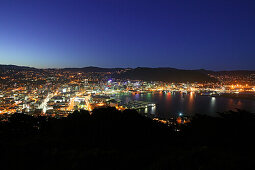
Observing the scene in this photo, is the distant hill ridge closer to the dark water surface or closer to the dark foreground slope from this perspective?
the dark water surface

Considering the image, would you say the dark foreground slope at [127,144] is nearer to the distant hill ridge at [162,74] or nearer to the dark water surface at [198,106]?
the dark water surface at [198,106]

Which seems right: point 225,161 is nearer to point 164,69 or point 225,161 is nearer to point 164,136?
point 164,136

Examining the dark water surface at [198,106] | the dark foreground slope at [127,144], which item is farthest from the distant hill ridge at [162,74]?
the dark foreground slope at [127,144]

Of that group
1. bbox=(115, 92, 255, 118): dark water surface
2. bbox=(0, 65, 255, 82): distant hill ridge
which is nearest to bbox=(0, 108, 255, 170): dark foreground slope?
bbox=(115, 92, 255, 118): dark water surface

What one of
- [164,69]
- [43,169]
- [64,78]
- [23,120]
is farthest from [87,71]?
[43,169]

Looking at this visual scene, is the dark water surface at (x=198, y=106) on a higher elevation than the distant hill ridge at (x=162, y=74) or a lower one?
lower

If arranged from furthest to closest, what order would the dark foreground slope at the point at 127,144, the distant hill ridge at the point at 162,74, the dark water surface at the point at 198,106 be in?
the distant hill ridge at the point at 162,74
the dark water surface at the point at 198,106
the dark foreground slope at the point at 127,144

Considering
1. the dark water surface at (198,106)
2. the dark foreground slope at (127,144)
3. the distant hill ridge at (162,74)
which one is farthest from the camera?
the distant hill ridge at (162,74)

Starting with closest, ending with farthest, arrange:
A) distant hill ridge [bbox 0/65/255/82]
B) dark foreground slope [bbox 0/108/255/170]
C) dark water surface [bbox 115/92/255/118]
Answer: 1. dark foreground slope [bbox 0/108/255/170]
2. dark water surface [bbox 115/92/255/118]
3. distant hill ridge [bbox 0/65/255/82]

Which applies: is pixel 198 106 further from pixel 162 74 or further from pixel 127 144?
pixel 162 74

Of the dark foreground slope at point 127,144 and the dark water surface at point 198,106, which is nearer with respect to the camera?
the dark foreground slope at point 127,144
